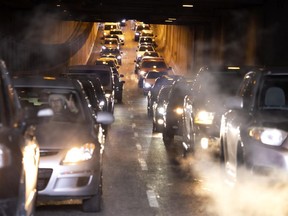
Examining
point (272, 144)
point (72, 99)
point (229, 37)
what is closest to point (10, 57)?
point (229, 37)

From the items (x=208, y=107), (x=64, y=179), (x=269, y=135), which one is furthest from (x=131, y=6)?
(x=269, y=135)

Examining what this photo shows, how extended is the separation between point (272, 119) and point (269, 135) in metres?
0.56

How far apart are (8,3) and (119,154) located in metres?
24.3

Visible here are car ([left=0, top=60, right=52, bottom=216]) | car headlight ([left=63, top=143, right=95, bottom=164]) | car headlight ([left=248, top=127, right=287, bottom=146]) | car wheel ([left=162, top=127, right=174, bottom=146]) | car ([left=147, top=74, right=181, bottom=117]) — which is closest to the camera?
car ([left=0, top=60, right=52, bottom=216])

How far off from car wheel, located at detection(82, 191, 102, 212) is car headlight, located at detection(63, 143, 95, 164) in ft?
1.84

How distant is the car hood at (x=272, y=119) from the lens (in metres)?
9.53

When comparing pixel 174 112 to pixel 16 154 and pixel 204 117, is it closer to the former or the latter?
pixel 204 117

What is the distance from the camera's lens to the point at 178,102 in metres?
20.6

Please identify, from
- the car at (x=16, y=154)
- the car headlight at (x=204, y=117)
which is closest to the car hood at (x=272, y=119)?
the car at (x=16, y=154)

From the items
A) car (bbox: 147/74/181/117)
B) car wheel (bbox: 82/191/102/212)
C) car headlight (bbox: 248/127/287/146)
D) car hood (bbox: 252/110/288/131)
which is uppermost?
car hood (bbox: 252/110/288/131)

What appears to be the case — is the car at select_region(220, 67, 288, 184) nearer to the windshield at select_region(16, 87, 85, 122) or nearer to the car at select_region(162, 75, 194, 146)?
the windshield at select_region(16, 87, 85, 122)

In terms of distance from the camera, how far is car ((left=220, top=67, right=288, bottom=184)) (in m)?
9.14

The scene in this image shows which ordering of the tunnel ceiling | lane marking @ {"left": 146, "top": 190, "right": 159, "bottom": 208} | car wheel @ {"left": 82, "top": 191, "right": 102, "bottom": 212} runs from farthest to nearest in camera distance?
the tunnel ceiling, lane marking @ {"left": 146, "top": 190, "right": 159, "bottom": 208}, car wheel @ {"left": 82, "top": 191, "right": 102, "bottom": 212}

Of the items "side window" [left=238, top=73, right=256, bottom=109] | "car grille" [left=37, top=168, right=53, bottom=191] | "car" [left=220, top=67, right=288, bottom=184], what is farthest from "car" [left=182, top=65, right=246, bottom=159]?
"car grille" [left=37, top=168, right=53, bottom=191]
